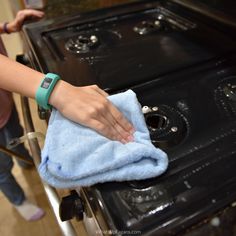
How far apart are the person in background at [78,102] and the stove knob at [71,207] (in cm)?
11

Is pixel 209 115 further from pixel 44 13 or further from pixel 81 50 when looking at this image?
pixel 44 13

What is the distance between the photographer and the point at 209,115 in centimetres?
45

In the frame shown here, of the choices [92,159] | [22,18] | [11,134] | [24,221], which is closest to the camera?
[92,159]

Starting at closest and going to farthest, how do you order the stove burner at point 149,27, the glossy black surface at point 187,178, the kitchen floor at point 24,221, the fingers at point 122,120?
the glossy black surface at point 187,178 → the fingers at point 122,120 → the stove burner at point 149,27 → the kitchen floor at point 24,221

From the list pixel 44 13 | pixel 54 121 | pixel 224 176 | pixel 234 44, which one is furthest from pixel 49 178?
pixel 44 13

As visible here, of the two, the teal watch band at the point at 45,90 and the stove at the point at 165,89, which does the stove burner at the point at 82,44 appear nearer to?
the stove at the point at 165,89

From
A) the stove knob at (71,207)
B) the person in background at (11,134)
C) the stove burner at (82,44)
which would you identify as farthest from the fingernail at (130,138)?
the person in background at (11,134)

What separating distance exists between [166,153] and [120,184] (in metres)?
0.08

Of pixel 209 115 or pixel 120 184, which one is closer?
pixel 120 184

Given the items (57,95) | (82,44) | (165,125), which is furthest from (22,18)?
(165,125)

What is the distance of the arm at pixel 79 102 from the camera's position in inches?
15.6

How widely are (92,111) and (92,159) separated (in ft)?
0.28

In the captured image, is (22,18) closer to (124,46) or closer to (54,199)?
(124,46)

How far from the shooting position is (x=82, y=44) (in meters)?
0.64
